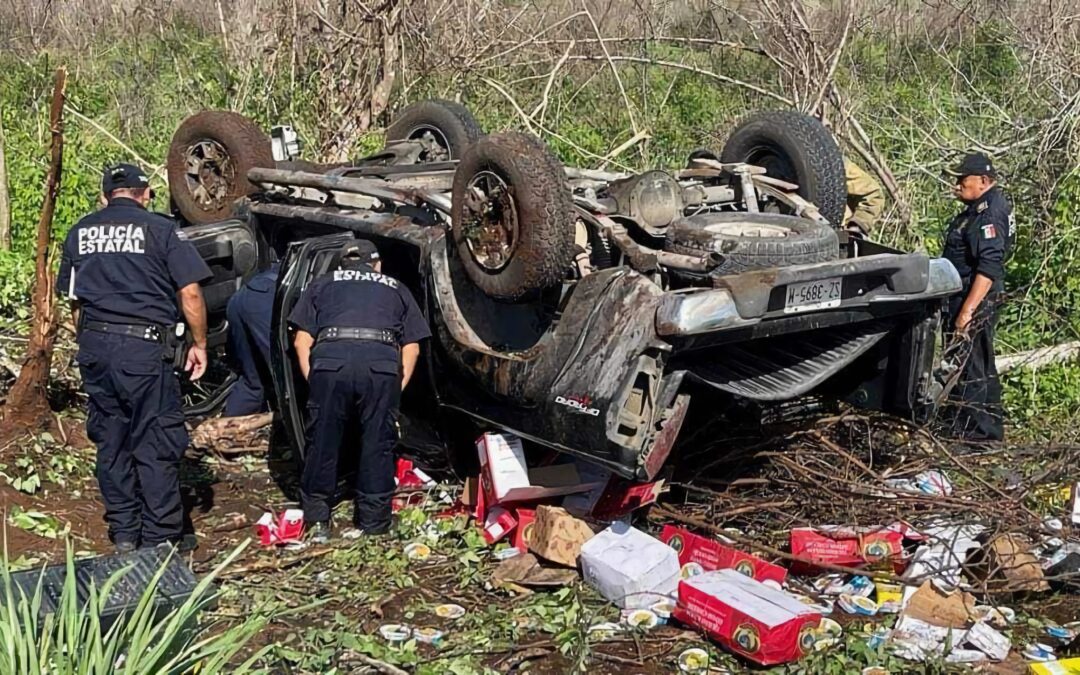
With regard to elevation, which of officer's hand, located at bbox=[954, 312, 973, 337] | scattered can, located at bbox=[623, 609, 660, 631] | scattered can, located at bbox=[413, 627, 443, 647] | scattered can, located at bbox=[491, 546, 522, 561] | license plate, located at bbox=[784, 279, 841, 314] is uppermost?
license plate, located at bbox=[784, 279, 841, 314]

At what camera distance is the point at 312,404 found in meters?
5.01

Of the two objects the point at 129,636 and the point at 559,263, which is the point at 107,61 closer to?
the point at 559,263

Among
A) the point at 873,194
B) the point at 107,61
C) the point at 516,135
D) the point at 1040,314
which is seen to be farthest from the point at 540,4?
the point at 516,135

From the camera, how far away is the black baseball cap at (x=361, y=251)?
16.8 ft

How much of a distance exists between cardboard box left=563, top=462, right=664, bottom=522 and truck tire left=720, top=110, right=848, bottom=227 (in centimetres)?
187

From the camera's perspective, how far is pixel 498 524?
15.9 ft

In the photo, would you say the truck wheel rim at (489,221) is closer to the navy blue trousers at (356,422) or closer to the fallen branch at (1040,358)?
the navy blue trousers at (356,422)

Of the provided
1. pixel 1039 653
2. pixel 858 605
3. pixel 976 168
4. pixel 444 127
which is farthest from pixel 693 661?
pixel 444 127

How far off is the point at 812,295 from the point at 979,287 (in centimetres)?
218

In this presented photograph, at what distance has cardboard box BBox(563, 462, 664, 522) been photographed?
4.76 m

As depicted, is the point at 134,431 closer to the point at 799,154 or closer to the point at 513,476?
the point at 513,476

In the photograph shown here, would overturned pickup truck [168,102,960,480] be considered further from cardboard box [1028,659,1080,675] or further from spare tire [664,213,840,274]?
cardboard box [1028,659,1080,675]

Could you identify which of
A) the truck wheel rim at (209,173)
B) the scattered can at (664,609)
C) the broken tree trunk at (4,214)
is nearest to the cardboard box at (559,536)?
the scattered can at (664,609)

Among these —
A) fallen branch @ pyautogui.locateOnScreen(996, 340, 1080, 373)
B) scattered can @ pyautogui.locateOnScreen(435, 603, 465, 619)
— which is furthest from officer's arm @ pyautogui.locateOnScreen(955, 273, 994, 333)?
scattered can @ pyautogui.locateOnScreen(435, 603, 465, 619)
